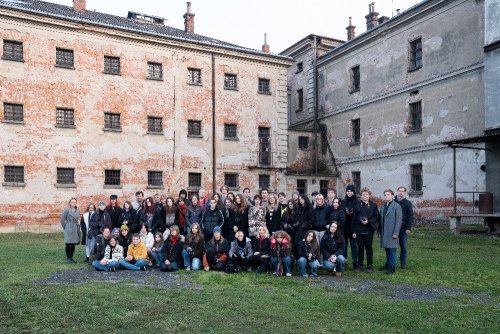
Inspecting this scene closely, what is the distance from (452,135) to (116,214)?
1663cm

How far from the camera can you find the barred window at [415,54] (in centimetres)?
2488

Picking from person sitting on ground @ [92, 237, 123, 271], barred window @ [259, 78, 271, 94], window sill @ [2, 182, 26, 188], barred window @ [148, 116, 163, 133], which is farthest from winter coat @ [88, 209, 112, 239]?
barred window @ [259, 78, 271, 94]

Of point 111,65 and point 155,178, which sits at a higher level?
point 111,65

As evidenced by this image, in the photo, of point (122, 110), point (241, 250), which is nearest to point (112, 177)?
point (122, 110)

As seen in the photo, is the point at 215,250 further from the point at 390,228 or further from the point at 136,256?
the point at 390,228

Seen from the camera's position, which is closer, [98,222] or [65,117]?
[98,222]

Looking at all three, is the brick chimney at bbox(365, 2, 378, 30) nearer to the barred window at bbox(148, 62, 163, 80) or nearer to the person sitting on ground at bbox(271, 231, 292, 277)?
the barred window at bbox(148, 62, 163, 80)

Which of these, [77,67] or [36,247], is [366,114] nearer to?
[77,67]

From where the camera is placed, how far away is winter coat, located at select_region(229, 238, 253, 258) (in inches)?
432

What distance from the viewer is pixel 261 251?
35.4ft

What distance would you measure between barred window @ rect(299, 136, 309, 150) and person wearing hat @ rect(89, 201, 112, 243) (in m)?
20.3

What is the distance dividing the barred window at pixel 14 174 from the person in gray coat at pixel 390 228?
1867 cm

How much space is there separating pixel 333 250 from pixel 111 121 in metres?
18.0

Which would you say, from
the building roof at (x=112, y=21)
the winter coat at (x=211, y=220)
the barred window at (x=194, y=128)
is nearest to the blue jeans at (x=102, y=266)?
the winter coat at (x=211, y=220)
